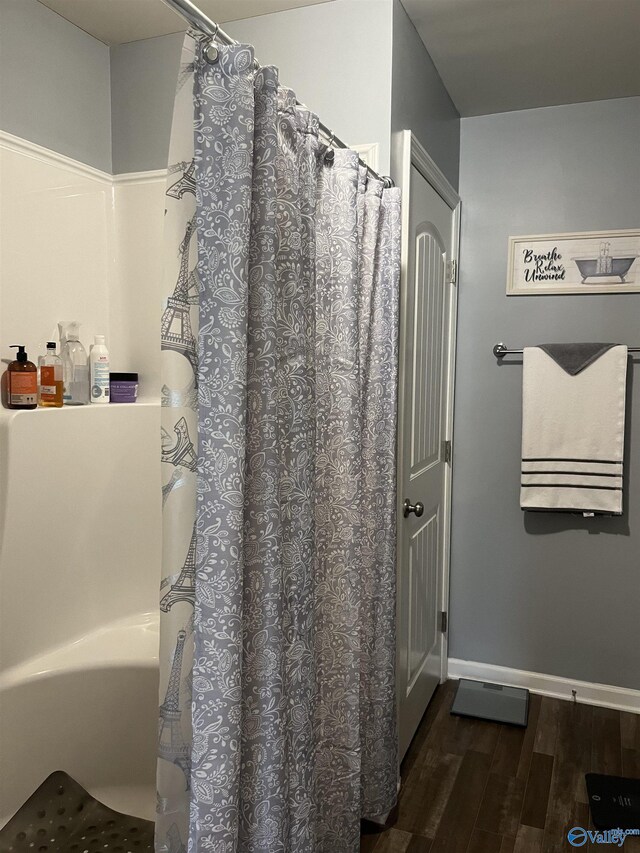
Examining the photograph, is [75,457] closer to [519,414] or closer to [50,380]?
[50,380]

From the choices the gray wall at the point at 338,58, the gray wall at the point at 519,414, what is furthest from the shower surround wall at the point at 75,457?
the gray wall at the point at 519,414

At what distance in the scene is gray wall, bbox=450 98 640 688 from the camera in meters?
2.74

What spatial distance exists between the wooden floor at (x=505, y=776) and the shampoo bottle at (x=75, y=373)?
5.37 ft

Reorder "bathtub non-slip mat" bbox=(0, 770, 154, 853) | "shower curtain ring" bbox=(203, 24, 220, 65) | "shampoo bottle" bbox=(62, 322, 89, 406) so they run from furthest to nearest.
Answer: "shampoo bottle" bbox=(62, 322, 89, 406) < "bathtub non-slip mat" bbox=(0, 770, 154, 853) < "shower curtain ring" bbox=(203, 24, 220, 65)

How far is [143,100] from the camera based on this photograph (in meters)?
2.40

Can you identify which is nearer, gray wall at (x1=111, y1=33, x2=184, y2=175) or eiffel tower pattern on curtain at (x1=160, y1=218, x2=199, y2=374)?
eiffel tower pattern on curtain at (x1=160, y1=218, x2=199, y2=374)

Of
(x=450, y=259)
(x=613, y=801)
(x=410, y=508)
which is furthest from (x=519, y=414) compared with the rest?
(x=613, y=801)

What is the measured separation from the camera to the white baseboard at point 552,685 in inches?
110

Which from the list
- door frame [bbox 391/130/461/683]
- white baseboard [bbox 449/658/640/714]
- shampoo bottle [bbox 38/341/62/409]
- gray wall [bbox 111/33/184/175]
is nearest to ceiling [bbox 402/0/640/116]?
door frame [bbox 391/130/461/683]

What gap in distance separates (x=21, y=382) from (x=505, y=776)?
6.75ft

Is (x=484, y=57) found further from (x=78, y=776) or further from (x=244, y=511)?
(x=78, y=776)

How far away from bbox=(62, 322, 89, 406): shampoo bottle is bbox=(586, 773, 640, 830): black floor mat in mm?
2103

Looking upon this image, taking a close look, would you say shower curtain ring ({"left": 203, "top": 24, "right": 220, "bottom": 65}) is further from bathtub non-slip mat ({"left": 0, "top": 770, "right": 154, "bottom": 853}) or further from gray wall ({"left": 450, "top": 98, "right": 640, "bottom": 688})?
gray wall ({"left": 450, "top": 98, "right": 640, "bottom": 688})

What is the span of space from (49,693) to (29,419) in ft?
2.66
